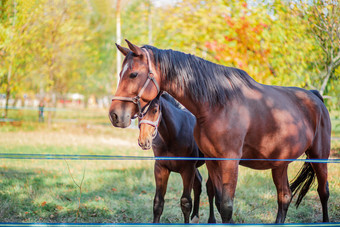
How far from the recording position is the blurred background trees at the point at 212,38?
7078mm

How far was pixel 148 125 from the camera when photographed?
3.47 metres

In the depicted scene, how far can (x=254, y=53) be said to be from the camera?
9328mm

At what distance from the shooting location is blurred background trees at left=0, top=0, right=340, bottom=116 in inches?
279

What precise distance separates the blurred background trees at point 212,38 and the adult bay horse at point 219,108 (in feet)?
10.6

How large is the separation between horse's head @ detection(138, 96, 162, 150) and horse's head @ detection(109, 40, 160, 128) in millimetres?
463

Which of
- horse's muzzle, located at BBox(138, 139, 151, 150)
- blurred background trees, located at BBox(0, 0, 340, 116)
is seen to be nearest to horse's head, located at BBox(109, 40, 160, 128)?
horse's muzzle, located at BBox(138, 139, 151, 150)

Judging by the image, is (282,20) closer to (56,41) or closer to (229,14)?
(229,14)

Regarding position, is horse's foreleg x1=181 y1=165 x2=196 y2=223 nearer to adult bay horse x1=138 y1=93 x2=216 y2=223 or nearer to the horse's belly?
adult bay horse x1=138 y1=93 x2=216 y2=223

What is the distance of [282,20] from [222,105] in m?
5.94

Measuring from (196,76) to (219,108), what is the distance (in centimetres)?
37

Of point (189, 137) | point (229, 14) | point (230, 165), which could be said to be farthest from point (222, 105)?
point (229, 14)

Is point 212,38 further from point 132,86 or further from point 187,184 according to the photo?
point 132,86

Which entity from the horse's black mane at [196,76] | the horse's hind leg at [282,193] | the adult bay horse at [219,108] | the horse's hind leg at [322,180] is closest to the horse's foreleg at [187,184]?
the adult bay horse at [219,108]

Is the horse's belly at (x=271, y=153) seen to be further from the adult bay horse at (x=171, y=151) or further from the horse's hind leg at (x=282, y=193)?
the adult bay horse at (x=171, y=151)
